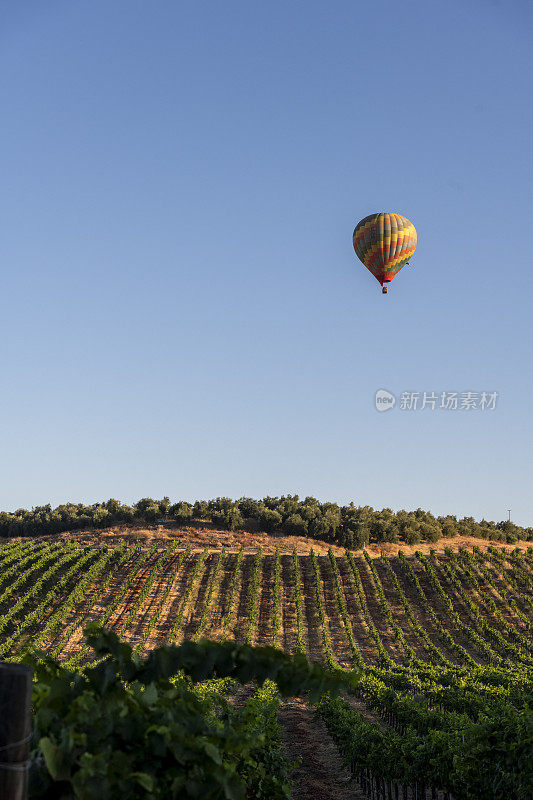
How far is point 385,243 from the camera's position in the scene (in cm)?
3033

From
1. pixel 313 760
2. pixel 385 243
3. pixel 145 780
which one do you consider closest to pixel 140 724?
pixel 145 780

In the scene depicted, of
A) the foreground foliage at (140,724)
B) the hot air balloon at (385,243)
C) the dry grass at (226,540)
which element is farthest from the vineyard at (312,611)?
the hot air balloon at (385,243)

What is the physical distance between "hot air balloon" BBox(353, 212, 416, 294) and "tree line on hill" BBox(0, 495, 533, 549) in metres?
25.7

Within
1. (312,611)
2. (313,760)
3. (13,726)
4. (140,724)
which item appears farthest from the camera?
(312,611)

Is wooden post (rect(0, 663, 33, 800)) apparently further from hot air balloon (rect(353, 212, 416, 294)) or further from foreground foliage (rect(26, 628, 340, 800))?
hot air balloon (rect(353, 212, 416, 294))

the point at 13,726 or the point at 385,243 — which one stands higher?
the point at 385,243

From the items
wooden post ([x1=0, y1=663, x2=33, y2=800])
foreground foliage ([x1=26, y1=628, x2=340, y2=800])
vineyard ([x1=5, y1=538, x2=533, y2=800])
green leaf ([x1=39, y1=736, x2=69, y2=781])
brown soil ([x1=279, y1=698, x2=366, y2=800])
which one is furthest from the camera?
vineyard ([x1=5, y1=538, x2=533, y2=800])

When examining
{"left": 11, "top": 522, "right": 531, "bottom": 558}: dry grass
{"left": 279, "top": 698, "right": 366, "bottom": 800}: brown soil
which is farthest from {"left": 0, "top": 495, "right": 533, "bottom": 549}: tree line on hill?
{"left": 279, "top": 698, "right": 366, "bottom": 800}: brown soil

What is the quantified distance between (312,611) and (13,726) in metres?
39.2

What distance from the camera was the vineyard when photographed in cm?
2336

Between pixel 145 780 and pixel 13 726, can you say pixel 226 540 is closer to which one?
pixel 145 780

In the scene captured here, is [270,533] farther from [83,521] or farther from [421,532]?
[83,521]

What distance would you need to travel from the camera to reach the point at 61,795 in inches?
132

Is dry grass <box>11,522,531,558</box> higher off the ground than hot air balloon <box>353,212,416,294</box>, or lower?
lower
